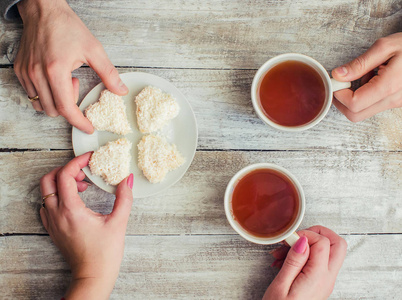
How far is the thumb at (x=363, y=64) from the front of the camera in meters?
1.15

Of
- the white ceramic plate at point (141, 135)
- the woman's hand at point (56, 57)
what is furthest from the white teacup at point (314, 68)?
the woman's hand at point (56, 57)

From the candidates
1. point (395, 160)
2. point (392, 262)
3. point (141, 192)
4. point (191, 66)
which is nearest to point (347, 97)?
point (395, 160)

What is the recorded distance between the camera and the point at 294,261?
1.12 meters

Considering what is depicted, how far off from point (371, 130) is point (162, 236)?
0.87m

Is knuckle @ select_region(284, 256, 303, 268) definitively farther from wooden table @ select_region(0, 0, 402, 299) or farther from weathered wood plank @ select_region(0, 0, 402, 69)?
weathered wood plank @ select_region(0, 0, 402, 69)

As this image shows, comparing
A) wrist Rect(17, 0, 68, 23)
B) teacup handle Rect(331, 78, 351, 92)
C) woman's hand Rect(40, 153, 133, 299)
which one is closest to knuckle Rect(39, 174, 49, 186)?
woman's hand Rect(40, 153, 133, 299)

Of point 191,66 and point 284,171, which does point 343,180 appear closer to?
point 284,171

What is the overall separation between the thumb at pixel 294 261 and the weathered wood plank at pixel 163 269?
173 mm

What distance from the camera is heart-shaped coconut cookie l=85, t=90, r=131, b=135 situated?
1.20 m

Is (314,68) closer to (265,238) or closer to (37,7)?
(265,238)

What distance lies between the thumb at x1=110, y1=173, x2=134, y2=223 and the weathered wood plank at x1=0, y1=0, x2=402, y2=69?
0.45m

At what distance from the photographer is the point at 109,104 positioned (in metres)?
1.21

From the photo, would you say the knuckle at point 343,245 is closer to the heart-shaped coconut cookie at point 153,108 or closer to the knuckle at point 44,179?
the heart-shaped coconut cookie at point 153,108

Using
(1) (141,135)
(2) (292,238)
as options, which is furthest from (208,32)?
(2) (292,238)
